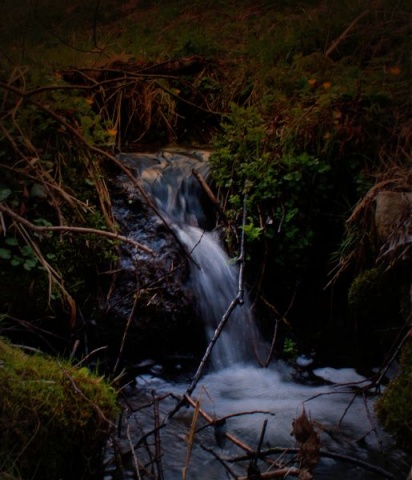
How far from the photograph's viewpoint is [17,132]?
3.85 m

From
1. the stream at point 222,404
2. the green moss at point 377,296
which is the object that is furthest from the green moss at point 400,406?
the green moss at point 377,296

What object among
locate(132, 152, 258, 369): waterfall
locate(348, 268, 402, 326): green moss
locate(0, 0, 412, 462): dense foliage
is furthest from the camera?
locate(132, 152, 258, 369): waterfall

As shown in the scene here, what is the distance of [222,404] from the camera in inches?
136

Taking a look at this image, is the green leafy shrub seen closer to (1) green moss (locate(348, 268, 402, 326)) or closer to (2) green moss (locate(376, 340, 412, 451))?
(1) green moss (locate(348, 268, 402, 326))

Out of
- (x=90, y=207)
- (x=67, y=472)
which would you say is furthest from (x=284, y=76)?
(x=67, y=472)

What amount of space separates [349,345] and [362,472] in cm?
154

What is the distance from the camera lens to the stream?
2592 millimetres

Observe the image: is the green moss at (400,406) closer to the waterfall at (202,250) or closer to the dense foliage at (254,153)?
the dense foliage at (254,153)

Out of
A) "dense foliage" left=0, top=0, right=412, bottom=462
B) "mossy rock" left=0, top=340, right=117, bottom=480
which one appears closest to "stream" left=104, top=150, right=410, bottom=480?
"mossy rock" left=0, top=340, right=117, bottom=480

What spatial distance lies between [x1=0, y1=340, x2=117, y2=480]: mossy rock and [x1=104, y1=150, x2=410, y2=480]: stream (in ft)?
0.44

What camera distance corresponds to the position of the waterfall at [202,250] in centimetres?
408

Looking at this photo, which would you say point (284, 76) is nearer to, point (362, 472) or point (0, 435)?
point (362, 472)

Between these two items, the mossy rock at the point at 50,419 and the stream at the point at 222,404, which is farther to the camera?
the stream at the point at 222,404

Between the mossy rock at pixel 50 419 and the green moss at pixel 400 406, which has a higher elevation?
the mossy rock at pixel 50 419
